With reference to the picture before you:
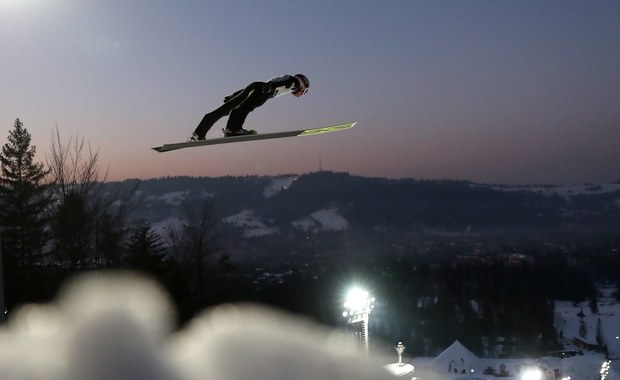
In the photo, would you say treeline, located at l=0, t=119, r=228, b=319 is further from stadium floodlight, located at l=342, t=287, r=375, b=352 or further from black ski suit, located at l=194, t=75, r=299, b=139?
black ski suit, located at l=194, t=75, r=299, b=139

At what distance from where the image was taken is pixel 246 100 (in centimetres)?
477

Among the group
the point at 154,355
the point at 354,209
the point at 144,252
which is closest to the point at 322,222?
the point at 354,209

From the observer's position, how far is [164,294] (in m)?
25.2

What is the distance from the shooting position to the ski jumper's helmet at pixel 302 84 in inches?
185

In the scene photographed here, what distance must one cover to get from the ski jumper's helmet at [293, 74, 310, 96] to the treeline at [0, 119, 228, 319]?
698 inches

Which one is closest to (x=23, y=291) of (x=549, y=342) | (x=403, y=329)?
(x=403, y=329)

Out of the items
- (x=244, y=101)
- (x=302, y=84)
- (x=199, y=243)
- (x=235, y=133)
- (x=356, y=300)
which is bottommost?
(x=356, y=300)

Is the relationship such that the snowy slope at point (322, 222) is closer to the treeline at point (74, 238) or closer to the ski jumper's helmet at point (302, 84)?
the treeline at point (74, 238)

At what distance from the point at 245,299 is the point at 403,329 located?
6125 centimetres

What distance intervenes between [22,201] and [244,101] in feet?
82.2

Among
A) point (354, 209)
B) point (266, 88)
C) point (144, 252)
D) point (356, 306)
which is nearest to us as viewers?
point (266, 88)

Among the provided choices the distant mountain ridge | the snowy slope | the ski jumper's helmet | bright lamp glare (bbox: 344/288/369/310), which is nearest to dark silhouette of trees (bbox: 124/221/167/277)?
bright lamp glare (bbox: 344/288/369/310)

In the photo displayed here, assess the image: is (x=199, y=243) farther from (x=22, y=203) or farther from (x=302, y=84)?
(x=302, y=84)

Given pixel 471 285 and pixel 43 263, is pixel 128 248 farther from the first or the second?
pixel 471 285
